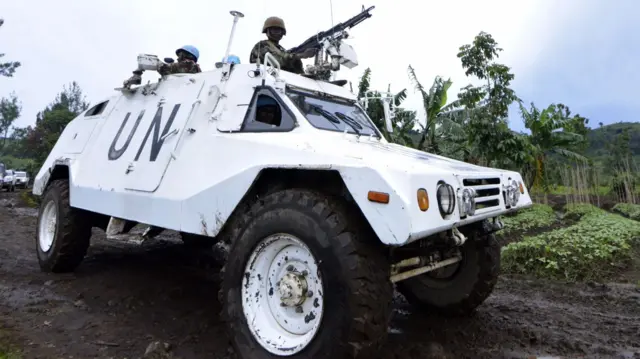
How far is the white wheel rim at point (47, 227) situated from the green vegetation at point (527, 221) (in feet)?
26.7

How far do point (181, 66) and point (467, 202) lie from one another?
3526 mm

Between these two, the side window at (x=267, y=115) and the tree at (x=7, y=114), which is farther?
the tree at (x=7, y=114)

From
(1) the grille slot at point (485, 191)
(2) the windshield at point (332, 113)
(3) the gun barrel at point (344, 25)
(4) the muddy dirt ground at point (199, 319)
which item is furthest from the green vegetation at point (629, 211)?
(1) the grille slot at point (485, 191)

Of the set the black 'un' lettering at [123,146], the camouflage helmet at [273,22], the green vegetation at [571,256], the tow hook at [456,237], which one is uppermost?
the camouflage helmet at [273,22]

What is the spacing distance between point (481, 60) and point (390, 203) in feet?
38.6

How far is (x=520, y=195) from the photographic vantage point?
12.5 ft

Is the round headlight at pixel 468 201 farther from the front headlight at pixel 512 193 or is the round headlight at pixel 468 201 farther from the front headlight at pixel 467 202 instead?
the front headlight at pixel 512 193

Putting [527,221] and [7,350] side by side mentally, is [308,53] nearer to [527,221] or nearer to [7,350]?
[7,350]

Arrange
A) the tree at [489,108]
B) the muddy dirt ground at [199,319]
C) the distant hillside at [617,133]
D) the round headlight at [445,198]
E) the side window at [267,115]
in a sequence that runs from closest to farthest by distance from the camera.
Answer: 1. the round headlight at [445,198]
2. the muddy dirt ground at [199,319]
3. the side window at [267,115]
4. the tree at [489,108]
5. the distant hillside at [617,133]

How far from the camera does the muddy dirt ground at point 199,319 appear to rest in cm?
343

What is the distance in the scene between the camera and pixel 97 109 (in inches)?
234

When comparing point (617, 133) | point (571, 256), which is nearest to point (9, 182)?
point (571, 256)

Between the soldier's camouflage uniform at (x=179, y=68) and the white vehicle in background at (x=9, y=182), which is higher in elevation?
the white vehicle in background at (x=9, y=182)

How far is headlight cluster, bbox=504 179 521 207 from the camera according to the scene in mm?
3555
